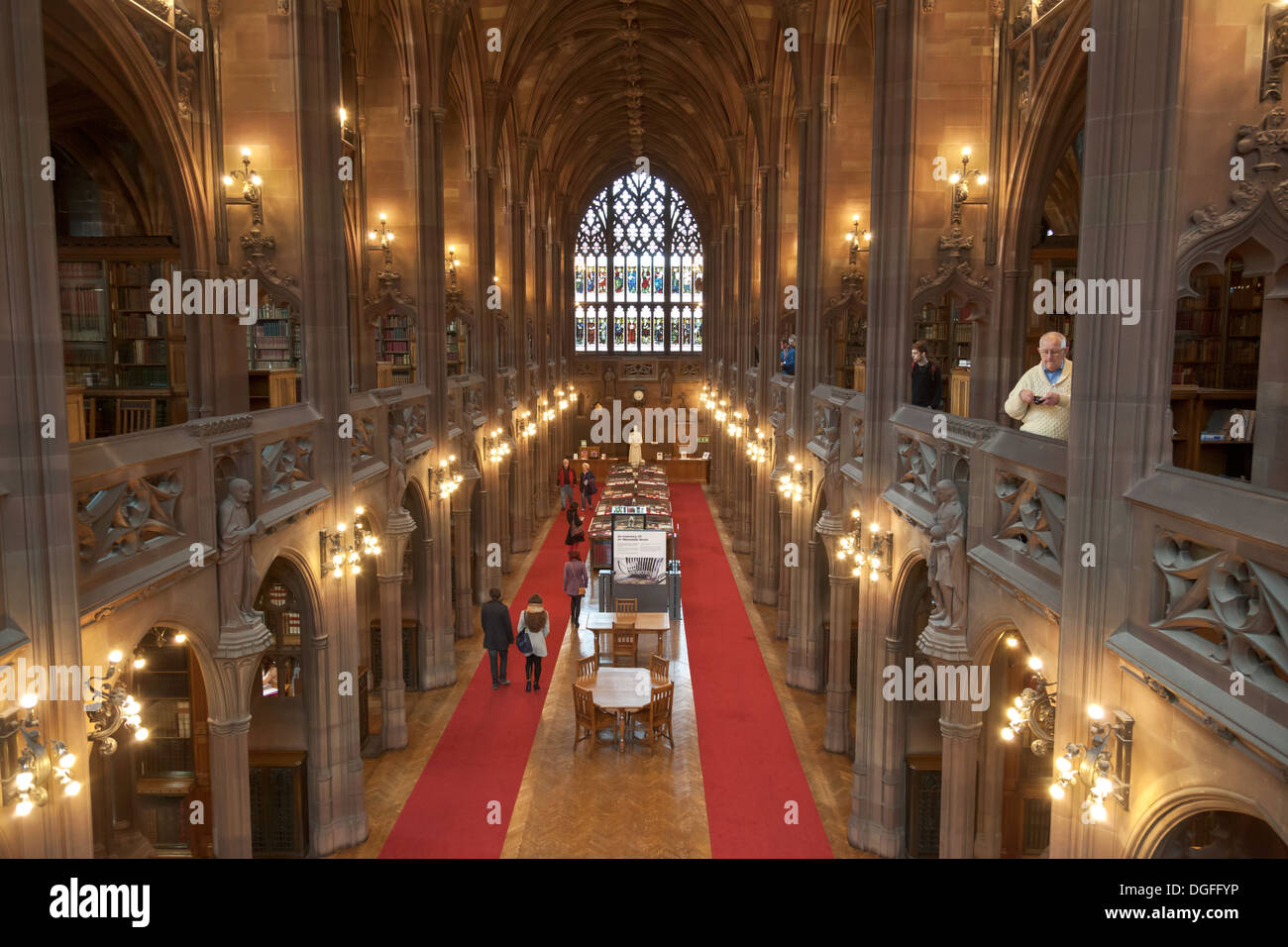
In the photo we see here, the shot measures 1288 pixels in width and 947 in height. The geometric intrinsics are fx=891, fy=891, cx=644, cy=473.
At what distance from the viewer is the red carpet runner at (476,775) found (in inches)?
420

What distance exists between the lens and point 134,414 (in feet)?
41.5

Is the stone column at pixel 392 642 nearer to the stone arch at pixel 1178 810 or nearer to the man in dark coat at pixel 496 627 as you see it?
the man in dark coat at pixel 496 627

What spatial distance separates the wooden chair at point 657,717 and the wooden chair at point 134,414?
8035mm

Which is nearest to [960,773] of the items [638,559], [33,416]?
[33,416]

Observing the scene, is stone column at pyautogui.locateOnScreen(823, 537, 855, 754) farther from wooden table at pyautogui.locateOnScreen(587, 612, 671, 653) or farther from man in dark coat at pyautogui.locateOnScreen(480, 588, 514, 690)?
man in dark coat at pyautogui.locateOnScreen(480, 588, 514, 690)

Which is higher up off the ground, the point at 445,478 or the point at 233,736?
the point at 445,478

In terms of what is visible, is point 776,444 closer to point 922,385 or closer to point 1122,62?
point 922,385

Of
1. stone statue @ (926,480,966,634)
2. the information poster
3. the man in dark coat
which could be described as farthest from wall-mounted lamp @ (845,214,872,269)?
the man in dark coat

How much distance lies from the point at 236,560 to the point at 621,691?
6772mm

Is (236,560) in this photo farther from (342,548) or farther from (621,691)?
(621,691)

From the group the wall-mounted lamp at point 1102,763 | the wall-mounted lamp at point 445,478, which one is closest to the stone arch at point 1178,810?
the wall-mounted lamp at point 1102,763

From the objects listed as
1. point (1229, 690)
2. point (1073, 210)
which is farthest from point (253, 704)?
point (1073, 210)

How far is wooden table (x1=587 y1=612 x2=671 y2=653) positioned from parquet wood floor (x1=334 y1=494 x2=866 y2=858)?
87 centimetres
